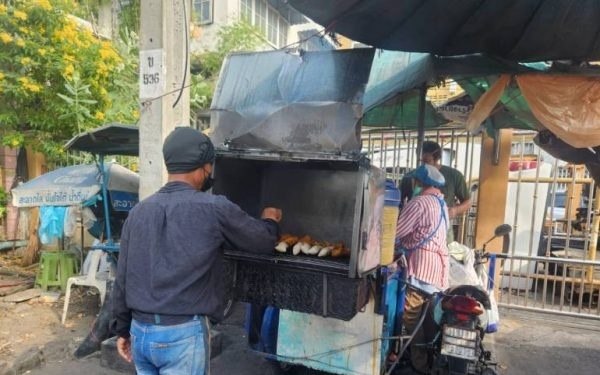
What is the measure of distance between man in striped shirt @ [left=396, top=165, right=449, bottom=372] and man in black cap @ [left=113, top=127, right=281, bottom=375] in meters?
1.71

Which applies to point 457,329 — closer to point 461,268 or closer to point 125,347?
point 461,268

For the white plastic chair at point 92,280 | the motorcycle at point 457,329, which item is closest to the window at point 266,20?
the white plastic chair at point 92,280

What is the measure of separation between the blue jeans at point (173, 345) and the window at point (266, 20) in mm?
12881

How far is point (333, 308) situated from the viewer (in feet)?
7.92

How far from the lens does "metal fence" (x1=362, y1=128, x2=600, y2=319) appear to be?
5.74m

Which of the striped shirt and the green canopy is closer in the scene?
the striped shirt

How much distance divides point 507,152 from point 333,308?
4.42 metres

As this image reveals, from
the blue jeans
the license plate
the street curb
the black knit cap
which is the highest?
the black knit cap

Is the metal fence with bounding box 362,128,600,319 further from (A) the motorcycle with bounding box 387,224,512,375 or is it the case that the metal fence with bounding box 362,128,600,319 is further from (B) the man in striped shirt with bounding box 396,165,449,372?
(A) the motorcycle with bounding box 387,224,512,375

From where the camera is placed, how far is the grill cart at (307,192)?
7.98 ft

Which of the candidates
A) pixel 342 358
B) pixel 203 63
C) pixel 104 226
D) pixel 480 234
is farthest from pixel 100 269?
pixel 203 63

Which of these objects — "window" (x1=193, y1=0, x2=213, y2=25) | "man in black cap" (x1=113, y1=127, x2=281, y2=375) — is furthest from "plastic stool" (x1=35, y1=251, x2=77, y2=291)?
"window" (x1=193, y1=0, x2=213, y2=25)

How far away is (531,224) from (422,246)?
3.37 meters

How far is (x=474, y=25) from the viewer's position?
3516mm
